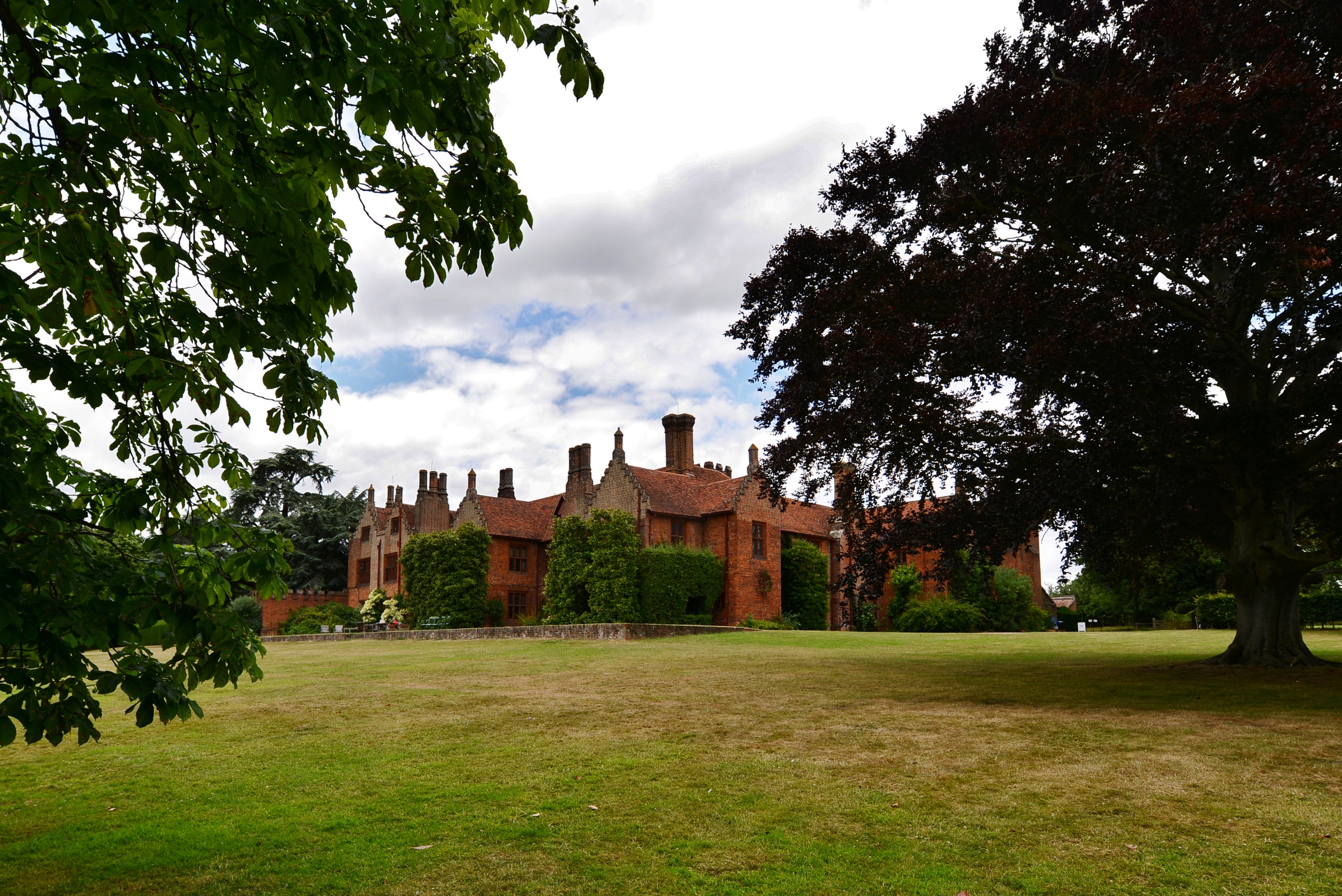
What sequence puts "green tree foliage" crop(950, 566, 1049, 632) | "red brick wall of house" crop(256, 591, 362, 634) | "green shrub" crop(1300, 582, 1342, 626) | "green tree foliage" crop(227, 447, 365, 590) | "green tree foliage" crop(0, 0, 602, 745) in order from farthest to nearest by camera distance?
"green tree foliage" crop(227, 447, 365, 590) → "red brick wall of house" crop(256, 591, 362, 634) → "green tree foliage" crop(950, 566, 1049, 632) → "green shrub" crop(1300, 582, 1342, 626) → "green tree foliage" crop(0, 0, 602, 745)

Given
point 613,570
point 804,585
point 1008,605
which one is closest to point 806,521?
point 804,585

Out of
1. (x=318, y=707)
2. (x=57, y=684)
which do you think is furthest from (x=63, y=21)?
(x=318, y=707)

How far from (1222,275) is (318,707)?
1698 cm

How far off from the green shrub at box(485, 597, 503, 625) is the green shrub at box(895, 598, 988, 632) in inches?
849

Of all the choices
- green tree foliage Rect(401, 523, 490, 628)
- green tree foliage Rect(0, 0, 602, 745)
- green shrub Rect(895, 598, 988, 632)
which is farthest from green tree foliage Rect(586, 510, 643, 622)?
green tree foliage Rect(0, 0, 602, 745)

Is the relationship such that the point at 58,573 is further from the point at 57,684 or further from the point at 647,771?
the point at 647,771

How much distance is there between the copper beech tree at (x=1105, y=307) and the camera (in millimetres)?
12805

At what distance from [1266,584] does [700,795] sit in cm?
1489

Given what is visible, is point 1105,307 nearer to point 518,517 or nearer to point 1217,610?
point 1217,610

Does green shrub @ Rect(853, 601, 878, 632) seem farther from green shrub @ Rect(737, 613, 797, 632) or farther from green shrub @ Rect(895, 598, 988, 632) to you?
green shrub @ Rect(737, 613, 797, 632)

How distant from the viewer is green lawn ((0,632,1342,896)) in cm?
517

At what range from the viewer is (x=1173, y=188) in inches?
527

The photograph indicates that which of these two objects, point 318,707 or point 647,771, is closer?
point 647,771

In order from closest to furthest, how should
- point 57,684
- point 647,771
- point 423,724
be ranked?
point 57,684 < point 647,771 < point 423,724
